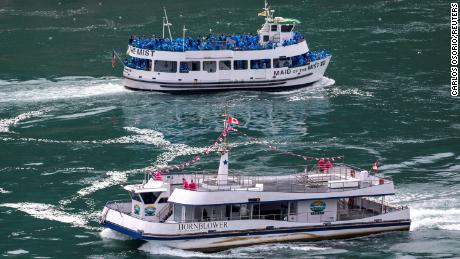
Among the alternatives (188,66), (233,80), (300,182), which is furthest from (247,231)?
(188,66)

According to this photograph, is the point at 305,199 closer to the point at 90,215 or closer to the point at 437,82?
the point at 90,215

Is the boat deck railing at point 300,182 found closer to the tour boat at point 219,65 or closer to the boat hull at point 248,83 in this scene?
the boat hull at point 248,83

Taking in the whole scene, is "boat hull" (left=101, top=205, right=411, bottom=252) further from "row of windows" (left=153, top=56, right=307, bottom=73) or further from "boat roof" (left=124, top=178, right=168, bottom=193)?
"row of windows" (left=153, top=56, right=307, bottom=73)

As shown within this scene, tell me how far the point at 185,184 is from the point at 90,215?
36.9 feet

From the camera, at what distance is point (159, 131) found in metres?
136

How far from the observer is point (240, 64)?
157 meters

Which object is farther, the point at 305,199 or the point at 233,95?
the point at 233,95

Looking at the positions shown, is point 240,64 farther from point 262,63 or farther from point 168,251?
point 168,251

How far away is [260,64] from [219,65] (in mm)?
4582

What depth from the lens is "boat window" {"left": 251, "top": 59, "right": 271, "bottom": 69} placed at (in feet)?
515

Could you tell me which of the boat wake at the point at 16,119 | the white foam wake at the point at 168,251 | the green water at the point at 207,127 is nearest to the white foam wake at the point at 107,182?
the green water at the point at 207,127

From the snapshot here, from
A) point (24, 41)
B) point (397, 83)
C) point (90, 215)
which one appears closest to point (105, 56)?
point (24, 41)

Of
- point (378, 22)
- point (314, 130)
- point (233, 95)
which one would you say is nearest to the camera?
point (314, 130)

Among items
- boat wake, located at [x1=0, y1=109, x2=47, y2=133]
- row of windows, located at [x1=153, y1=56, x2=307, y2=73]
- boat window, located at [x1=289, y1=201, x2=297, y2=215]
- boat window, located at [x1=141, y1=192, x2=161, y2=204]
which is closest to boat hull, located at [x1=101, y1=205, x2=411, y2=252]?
boat window, located at [x1=289, y1=201, x2=297, y2=215]
